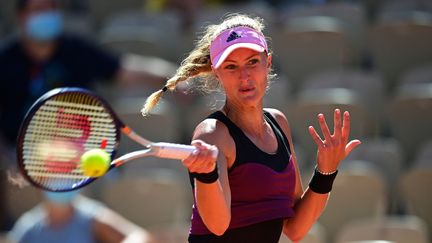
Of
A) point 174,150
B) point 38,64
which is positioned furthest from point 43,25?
point 174,150

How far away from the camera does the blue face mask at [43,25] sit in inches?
254

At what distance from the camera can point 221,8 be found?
8133mm

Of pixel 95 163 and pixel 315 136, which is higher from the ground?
pixel 315 136

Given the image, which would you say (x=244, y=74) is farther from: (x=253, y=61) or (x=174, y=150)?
(x=174, y=150)

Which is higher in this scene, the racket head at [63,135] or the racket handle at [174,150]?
the racket handle at [174,150]

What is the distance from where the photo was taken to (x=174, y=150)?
9.73 ft

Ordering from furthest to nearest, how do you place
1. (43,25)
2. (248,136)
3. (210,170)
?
(43,25), (248,136), (210,170)

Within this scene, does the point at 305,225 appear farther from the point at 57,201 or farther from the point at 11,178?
the point at 57,201

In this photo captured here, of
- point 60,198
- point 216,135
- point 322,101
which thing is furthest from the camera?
point 322,101

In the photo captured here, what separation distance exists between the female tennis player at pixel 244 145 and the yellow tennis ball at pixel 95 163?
0.28 m

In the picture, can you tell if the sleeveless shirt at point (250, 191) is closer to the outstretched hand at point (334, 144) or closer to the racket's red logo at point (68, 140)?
the outstretched hand at point (334, 144)

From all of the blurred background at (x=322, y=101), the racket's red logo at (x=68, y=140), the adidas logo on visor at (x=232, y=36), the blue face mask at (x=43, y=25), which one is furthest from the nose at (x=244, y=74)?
the blue face mask at (x=43, y=25)

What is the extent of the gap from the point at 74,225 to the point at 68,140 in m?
2.32

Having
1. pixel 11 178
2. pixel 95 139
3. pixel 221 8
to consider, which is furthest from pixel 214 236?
pixel 221 8
